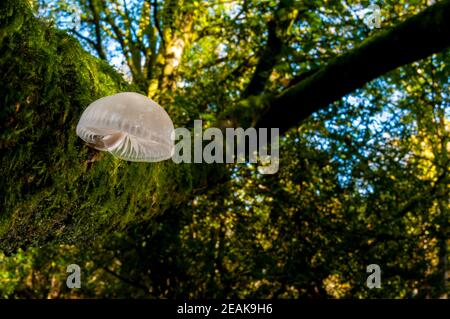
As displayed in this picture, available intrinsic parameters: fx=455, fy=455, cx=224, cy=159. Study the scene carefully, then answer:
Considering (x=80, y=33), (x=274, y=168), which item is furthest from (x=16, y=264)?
(x=274, y=168)

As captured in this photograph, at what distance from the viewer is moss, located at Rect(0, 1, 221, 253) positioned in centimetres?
135

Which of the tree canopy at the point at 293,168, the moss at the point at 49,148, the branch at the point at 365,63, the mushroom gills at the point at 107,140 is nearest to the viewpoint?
the moss at the point at 49,148

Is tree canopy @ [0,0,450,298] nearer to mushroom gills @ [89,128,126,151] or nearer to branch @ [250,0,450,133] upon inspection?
branch @ [250,0,450,133]

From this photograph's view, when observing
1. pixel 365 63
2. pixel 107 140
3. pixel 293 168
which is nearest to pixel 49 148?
pixel 107 140

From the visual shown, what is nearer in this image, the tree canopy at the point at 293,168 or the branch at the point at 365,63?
the branch at the point at 365,63

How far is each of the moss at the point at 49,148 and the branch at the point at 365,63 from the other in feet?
5.26

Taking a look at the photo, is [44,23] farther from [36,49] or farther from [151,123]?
[151,123]

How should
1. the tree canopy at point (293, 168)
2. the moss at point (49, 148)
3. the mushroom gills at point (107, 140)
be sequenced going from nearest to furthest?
the moss at point (49, 148), the mushroom gills at point (107, 140), the tree canopy at point (293, 168)

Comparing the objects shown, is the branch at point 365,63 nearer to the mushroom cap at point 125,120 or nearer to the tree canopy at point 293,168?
the tree canopy at point 293,168

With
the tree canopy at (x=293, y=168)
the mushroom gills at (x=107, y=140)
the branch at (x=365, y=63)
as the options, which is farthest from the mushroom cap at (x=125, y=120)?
the branch at (x=365, y=63)

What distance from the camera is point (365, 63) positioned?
3080 mm

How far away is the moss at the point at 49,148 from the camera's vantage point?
1.35m

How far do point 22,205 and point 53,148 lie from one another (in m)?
0.24

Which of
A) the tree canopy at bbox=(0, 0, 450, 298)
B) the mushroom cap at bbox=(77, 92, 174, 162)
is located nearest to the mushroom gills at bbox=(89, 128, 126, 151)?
the mushroom cap at bbox=(77, 92, 174, 162)
